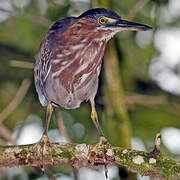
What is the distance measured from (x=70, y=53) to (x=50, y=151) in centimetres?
82

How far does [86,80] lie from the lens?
3375 millimetres

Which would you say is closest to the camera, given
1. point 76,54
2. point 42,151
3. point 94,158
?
point 94,158

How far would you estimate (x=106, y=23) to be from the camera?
3.17 m

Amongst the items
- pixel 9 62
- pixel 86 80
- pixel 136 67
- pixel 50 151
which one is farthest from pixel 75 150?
pixel 136 67

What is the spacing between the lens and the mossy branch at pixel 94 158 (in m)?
2.77

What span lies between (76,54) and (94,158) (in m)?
0.86

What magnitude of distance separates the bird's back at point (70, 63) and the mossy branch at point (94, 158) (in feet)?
1.78

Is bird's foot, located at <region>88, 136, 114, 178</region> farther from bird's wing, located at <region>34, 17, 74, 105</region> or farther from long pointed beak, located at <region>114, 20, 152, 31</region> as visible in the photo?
long pointed beak, located at <region>114, 20, 152, 31</region>

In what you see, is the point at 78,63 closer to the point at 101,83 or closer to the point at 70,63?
the point at 70,63

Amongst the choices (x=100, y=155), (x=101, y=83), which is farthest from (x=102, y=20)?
(x=101, y=83)

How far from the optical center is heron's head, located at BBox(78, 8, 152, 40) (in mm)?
3068

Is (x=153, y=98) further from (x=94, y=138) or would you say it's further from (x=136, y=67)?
(x=94, y=138)

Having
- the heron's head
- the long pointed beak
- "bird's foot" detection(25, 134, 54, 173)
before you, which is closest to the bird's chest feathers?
the heron's head

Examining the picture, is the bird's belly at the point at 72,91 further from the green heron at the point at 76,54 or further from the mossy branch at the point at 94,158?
the mossy branch at the point at 94,158
